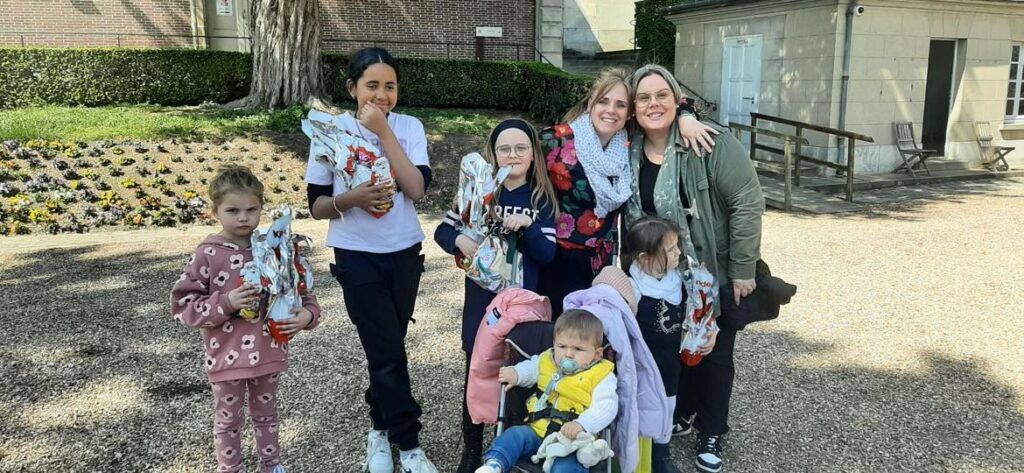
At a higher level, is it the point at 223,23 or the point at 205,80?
the point at 223,23

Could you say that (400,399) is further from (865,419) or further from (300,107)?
(300,107)

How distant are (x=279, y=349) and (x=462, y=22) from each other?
58.8 feet

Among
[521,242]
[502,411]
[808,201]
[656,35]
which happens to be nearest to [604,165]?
[521,242]

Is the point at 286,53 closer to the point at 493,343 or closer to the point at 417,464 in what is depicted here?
the point at 417,464

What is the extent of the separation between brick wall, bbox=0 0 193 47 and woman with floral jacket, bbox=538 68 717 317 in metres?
18.7

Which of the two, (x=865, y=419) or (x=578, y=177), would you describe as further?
(x=865, y=419)

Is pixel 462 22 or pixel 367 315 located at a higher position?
pixel 462 22

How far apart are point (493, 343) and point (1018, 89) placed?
1704 centimetres

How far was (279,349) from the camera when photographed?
2953 millimetres

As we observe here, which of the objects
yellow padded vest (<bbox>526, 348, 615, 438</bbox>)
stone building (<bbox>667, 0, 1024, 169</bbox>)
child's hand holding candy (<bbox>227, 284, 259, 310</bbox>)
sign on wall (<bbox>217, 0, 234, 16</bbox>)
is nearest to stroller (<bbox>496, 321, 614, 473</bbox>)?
yellow padded vest (<bbox>526, 348, 615, 438</bbox>)

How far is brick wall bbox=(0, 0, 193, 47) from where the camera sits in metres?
17.6

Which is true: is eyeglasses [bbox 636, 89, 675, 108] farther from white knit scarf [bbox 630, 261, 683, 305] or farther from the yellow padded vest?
the yellow padded vest

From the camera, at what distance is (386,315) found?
3184 millimetres

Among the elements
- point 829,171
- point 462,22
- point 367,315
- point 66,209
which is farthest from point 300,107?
point 367,315
